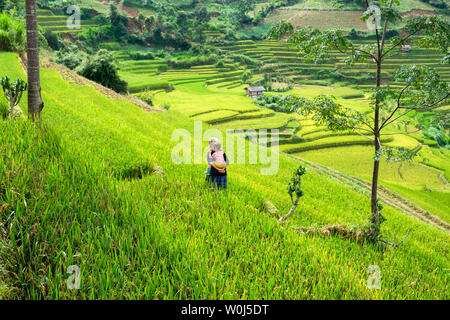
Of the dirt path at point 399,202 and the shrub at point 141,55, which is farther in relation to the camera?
the shrub at point 141,55

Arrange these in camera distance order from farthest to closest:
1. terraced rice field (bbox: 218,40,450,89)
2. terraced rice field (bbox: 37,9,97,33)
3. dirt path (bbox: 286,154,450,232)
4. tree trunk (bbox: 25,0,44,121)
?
terraced rice field (bbox: 218,40,450,89) < terraced rice field (bbox: 37,9,97,33) < dirt path (bbox: 286,154,450,232) < tree trunk (bbox: 25,0,44,121)

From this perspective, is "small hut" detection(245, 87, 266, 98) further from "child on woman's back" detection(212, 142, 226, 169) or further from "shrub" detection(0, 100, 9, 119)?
"child on woman's back" detection(212, 142, 226, 169)

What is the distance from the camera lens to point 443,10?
268ft

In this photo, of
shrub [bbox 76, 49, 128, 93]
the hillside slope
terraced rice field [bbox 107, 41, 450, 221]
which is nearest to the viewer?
the hillside slope

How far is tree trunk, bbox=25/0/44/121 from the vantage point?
385 centimetres

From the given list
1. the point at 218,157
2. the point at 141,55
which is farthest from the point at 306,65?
the point at 218,157

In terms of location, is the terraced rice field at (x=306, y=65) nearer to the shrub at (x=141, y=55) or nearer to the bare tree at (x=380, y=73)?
the shrub at (x=141, y=55)

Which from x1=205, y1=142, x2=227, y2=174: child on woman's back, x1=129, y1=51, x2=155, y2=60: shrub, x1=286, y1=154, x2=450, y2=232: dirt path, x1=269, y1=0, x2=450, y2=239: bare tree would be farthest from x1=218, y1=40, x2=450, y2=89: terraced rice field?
x1=205, y1=142, x2=227, y2=174: child on woman's back

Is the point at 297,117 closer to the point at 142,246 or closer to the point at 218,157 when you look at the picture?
the point at 218,157

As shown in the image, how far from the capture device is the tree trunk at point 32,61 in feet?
12.6

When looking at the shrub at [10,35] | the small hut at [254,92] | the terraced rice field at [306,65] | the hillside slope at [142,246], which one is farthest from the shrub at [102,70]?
the terraced rice field at [306,65]

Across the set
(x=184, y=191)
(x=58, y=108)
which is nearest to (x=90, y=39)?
(x=58, y=108)

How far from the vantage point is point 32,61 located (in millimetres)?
4020
